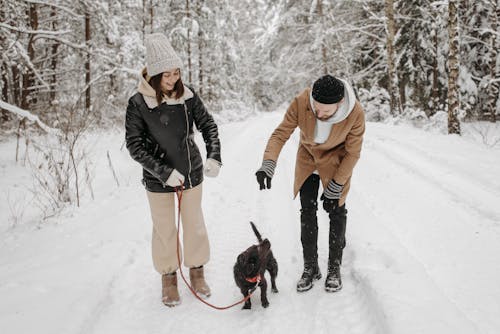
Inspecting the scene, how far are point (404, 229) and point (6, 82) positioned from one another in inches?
568

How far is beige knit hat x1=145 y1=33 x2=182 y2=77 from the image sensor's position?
257 cm

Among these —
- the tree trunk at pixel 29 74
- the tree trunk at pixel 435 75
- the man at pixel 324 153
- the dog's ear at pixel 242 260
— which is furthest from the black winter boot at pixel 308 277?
the tree trunk at pixel 435 75

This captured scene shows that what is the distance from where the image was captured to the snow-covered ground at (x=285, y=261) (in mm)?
2672

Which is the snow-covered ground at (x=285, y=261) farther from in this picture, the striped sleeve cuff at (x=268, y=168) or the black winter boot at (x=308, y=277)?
the striped sleeve cuff at (x=268, y=168)

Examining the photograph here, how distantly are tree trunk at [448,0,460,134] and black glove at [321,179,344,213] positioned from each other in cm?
949

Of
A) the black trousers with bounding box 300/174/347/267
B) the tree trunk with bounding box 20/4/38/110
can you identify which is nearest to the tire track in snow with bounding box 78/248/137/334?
the black trousers with bounding box 300/174/347/267

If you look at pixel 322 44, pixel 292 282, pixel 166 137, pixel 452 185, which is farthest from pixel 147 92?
pixel 322 44

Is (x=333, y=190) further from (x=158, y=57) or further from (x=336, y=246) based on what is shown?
(x=158, y=57)

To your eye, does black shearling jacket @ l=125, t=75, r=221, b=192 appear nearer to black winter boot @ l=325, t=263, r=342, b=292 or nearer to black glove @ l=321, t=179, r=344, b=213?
black glove @ l=321, t=179, r=344, b=213

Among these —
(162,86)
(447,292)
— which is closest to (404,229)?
(447,292)

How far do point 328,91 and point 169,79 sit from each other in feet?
4.33

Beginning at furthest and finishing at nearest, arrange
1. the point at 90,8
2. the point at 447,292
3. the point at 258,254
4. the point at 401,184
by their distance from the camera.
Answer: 1. the point at 90,8
2. the point at 401,184
3. the point at 447,292
4. the point at 258,254

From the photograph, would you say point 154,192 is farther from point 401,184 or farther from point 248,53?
point 248,53

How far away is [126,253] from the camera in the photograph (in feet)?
12.5
